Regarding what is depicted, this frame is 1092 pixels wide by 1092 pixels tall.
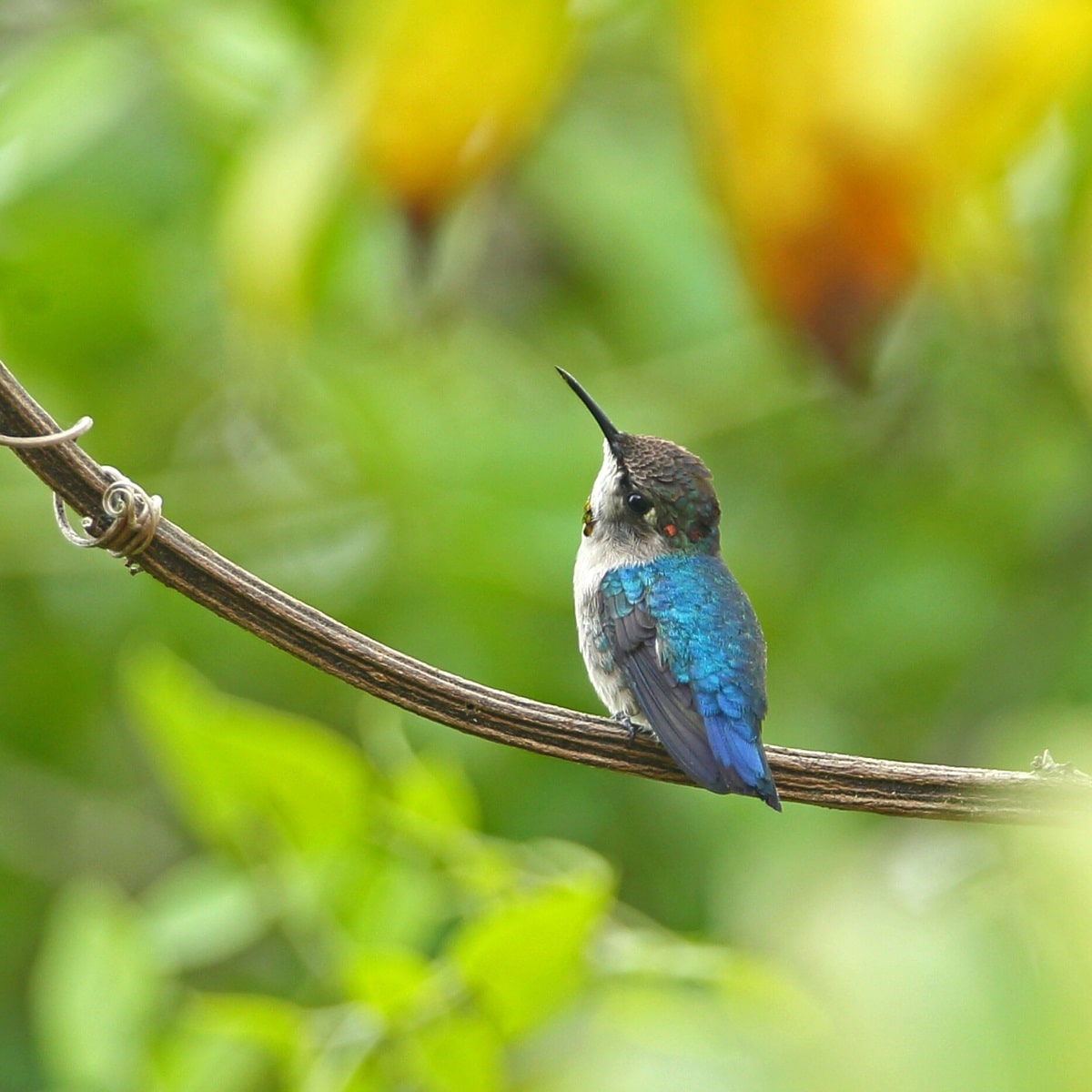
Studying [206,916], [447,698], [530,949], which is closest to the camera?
[447,698]

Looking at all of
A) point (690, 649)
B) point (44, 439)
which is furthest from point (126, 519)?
point (690, 649)

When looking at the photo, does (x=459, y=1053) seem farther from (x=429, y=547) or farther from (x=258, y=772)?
(x=429, y=547)

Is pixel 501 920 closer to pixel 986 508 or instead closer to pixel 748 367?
pixel 748 367

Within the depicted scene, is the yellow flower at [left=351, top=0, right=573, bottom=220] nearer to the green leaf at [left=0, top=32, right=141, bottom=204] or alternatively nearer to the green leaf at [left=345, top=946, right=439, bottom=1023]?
the green leaf at [left=345, top=946, right=439, bottom=1023]

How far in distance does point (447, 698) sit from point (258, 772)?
0.75m

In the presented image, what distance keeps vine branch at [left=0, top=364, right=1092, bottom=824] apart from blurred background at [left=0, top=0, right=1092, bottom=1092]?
0.09 m

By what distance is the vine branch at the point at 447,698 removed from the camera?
53.5 inches

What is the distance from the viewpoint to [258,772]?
2.15 m

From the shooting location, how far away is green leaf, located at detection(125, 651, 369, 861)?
2100 millimetres

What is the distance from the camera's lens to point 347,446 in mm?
3312

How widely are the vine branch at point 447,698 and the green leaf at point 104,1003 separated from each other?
1.04 m

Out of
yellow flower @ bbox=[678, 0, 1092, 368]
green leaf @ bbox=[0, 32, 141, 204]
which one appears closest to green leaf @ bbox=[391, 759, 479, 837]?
green leaf @ bbox=[0, 32, 141, 204]

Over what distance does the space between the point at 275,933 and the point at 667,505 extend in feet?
4.75

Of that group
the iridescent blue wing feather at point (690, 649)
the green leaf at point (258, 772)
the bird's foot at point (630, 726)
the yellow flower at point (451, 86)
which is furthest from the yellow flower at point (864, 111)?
the iridescent blue wing feather at point (690, 649)
